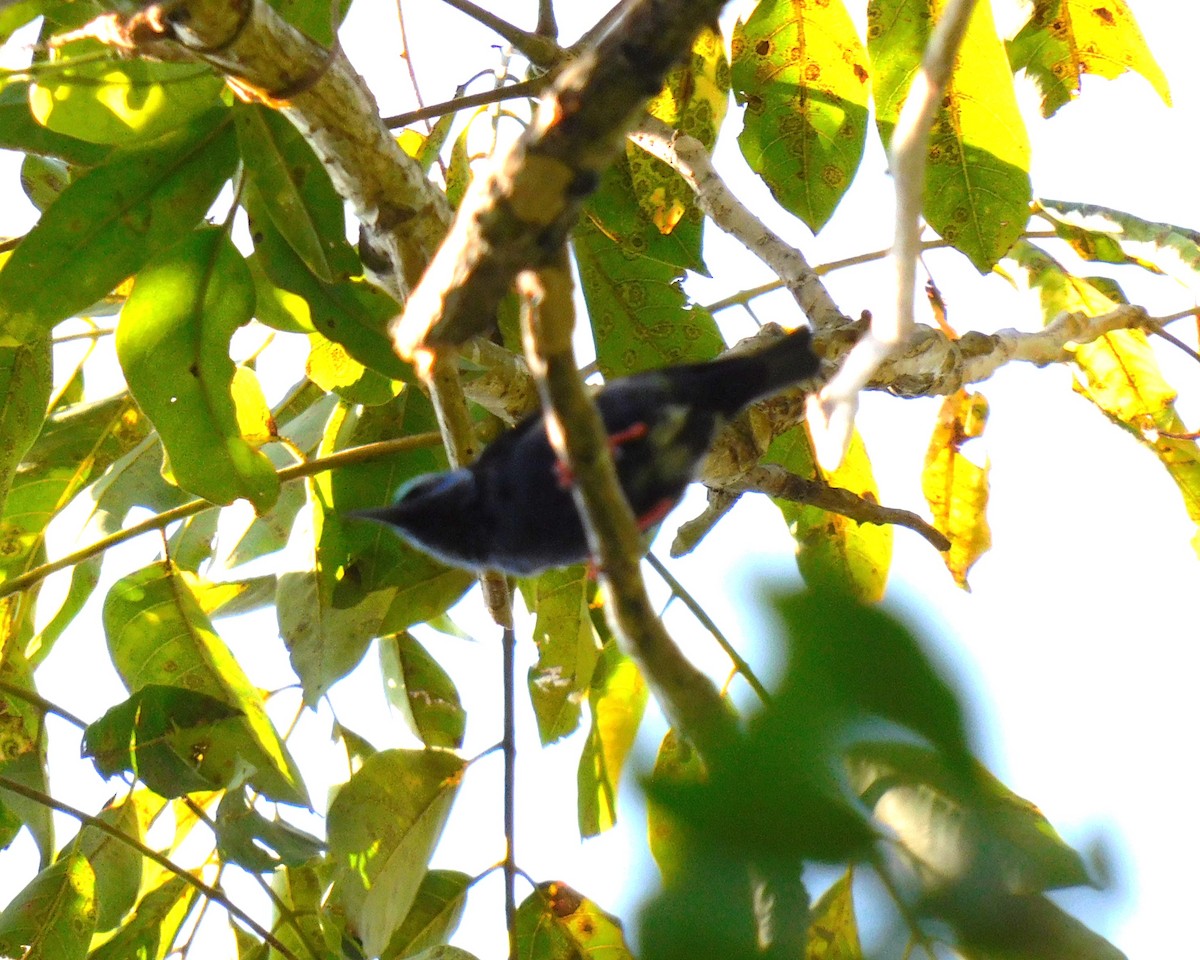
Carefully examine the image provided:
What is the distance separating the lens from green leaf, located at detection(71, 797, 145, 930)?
3.29 metres

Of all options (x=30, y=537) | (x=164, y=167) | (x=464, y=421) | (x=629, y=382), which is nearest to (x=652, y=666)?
(x=629, y=382)

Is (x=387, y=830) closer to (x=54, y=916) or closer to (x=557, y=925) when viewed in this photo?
(x=557, y=925)

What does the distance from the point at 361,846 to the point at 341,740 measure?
32.1 inches

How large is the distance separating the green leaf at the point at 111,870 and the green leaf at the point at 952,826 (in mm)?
2884

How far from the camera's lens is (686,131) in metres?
3.23

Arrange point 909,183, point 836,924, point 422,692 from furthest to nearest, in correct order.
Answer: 1. point 422,692
2. point 909,183
3. point 836,924

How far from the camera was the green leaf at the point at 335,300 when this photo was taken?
8.38 ft

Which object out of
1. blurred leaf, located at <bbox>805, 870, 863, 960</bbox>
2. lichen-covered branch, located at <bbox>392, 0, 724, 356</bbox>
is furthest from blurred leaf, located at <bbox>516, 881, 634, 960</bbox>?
lichen-covered branch, located at <bbox>392, 0, 724, 356</bbox>

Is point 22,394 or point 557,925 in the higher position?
point 22,394

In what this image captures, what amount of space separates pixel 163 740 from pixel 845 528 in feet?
6.18

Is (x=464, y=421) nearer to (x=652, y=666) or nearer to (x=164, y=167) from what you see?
(x=164, y=167)

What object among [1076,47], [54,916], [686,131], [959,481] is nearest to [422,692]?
[54,916]

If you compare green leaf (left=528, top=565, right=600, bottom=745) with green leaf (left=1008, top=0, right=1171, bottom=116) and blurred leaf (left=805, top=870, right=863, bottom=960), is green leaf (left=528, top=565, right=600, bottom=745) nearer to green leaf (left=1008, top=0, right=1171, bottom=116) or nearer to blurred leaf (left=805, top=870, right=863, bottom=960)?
green leaf (left=1008, top=0, right=1171, bottom=116)

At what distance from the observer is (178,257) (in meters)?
2.78
